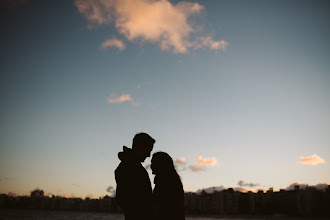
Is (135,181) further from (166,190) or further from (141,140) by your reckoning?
(141,140)

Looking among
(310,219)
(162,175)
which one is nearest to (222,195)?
(310,219)

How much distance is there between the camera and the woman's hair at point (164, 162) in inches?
135

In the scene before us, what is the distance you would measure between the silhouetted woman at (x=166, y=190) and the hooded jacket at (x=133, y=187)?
0.48 feet

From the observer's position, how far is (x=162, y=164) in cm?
346

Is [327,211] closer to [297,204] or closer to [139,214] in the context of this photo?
[297,204]

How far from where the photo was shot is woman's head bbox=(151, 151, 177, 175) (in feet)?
11.2

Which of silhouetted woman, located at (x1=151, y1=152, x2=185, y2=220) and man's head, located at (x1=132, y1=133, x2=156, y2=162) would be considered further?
man's head, located at (x1=132, y1=133, x2=156, y2=162)

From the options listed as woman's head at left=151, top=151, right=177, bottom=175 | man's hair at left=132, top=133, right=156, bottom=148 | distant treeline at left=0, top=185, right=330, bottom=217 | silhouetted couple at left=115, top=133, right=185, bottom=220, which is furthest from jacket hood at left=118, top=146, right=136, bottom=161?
distant treeline at left=0, top=185, right=330, bottom=217

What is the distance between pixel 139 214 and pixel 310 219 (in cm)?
11978

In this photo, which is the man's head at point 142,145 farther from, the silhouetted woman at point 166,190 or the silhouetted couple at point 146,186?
the silhouetted woman at point 166,190

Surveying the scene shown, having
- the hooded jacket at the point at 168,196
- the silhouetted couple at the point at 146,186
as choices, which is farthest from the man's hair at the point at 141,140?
the hooded jacket at the point at 168,196

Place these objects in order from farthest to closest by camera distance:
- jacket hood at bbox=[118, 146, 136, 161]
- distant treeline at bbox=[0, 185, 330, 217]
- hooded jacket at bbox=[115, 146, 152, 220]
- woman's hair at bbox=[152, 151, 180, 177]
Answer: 1. distant treeline at bbox=[0, 185, 330, 217]
2. woman's hair at bbox=[152, 151, 180, 177]
3. jacket hood at bbox=[118, 146, 136, 161]
4. hooded jacket at bbox=[115, 146, 152, 220]

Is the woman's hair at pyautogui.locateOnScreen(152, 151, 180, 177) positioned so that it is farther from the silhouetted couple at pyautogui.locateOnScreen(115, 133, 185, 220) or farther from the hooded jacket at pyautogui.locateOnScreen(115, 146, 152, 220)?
the hooded jacket at pyautogui.locateOnScreen(115, 146, 152, 220)

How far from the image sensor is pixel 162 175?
3.38 meters
